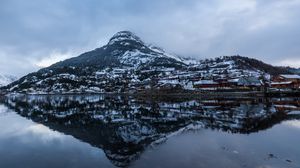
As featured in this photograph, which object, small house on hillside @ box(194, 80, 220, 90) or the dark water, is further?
small house on hillside @ box(194, 80, 220, 90)

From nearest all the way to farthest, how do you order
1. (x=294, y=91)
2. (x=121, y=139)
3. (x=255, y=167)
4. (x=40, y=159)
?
(x=255, y=167) < (x=40, y=159) < (x=121, y=139) < (x=294, y=91)

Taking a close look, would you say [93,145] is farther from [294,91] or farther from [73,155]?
[294,91]

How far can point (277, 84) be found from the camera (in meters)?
144

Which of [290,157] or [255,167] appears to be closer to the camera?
[255,167]

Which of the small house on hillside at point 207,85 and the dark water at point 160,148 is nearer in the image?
the dark water at point 160,148

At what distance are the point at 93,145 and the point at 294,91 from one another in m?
116

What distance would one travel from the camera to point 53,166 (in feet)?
61.4

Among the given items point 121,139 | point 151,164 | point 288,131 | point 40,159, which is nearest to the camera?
point 151,164

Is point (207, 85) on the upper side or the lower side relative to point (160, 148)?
upper

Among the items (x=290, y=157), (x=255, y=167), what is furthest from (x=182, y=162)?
(x=290, y=157)

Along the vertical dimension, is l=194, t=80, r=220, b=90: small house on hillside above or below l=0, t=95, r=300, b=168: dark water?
above

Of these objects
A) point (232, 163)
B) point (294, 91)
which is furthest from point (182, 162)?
point (294, 91)

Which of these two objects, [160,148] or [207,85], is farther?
[207,85]

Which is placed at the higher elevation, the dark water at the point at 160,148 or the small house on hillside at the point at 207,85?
the small house on hillside at the point at 207,85
